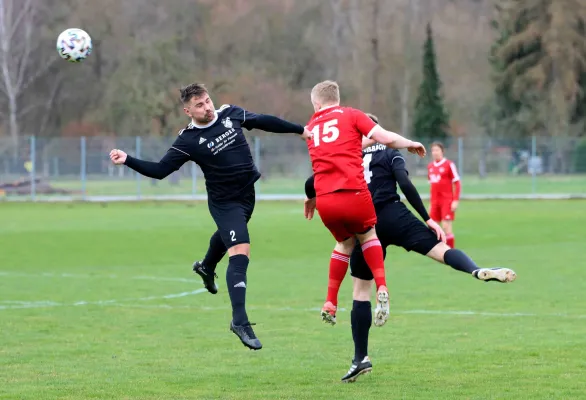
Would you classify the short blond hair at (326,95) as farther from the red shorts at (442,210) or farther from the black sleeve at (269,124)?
the red shorts at (442,210)

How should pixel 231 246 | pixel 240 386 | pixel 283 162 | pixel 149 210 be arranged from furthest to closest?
pixel 283 162
pixel 149 210
pixel 231 246
pixel 240 386

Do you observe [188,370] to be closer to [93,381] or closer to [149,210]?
[93,381]

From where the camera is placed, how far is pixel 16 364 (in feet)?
34.3

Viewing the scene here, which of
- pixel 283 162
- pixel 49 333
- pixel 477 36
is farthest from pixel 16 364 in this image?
pixel 477 36

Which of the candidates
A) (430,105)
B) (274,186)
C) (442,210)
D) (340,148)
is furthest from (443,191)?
(430,105)

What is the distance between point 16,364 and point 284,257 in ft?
41.6

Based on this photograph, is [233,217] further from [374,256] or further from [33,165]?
[33,165]

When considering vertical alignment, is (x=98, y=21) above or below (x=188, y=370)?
above

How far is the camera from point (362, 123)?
9.16m

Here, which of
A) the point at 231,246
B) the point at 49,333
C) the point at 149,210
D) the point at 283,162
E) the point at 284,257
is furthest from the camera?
the point at 283,162

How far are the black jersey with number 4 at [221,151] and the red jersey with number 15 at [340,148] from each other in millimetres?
446

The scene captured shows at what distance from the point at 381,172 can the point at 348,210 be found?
933 millimetres

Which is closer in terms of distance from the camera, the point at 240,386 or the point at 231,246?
the point at 240,386

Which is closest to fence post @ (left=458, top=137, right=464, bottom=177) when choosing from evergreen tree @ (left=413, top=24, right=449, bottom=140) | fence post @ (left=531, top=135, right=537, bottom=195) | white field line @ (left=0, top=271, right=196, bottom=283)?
fence post @ (left=531, top=135, right=537, bottom=195)
